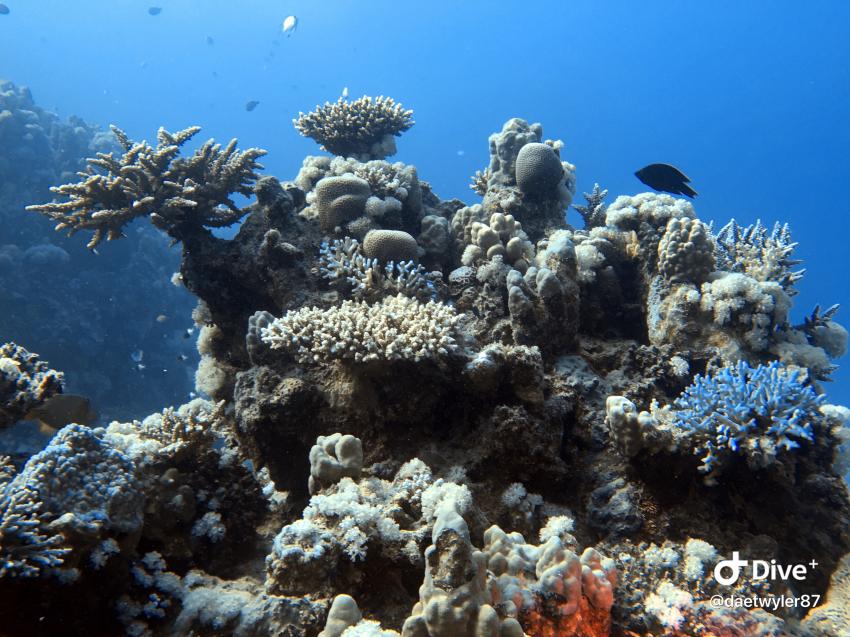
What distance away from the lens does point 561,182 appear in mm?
6590

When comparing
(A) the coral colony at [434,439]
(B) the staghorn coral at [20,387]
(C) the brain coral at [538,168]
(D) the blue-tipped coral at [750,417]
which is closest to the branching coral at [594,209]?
(C) the brain coral at [538,168]

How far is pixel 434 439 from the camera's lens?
12.6ft

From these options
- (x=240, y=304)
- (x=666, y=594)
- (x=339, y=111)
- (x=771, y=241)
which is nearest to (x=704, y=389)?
(x=666, y=594)

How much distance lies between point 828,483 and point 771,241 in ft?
9.12

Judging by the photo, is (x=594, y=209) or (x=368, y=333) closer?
(x=368, y=333)

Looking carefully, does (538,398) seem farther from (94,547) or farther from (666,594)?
(94,547)

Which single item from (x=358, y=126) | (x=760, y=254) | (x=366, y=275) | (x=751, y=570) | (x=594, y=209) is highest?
(x=358, y=126)

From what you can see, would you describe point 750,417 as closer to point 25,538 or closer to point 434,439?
point 434,439

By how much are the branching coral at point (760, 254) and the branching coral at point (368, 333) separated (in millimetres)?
3397

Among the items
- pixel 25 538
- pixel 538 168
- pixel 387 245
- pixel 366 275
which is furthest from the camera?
pixel 538 168

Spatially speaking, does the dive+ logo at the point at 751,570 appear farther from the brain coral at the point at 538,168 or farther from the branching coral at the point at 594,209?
the branching coral at the point at 594,209

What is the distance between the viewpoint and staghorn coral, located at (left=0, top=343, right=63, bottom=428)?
4.31 meters

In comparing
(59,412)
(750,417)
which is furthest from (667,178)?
(59,412)

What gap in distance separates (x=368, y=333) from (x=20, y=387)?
3274 mm
